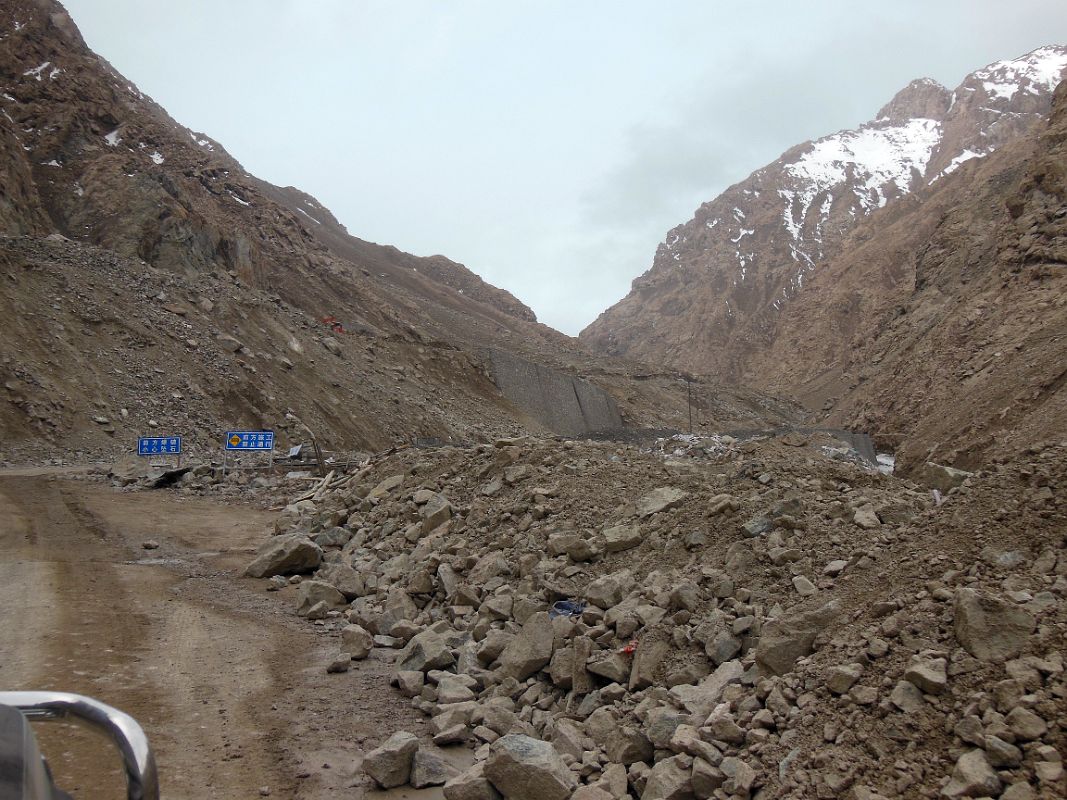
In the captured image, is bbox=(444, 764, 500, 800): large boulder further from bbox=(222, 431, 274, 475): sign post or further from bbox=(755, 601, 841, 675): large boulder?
bbox=(222, 431, 274, 475): sign post

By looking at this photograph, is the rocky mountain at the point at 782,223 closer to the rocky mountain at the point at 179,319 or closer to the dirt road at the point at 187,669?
the rocky mountain at the point at 179,319

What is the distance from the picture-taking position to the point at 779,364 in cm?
8594

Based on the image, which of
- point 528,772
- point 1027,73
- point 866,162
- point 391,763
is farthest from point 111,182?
point 1027,73

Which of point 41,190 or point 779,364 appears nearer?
point 41,190

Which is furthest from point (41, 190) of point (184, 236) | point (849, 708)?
point (849, 708)

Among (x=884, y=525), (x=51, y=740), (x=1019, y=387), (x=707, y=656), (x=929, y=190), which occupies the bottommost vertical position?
(x=51, y=740)

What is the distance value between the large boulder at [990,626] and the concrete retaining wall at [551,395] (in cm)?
4181

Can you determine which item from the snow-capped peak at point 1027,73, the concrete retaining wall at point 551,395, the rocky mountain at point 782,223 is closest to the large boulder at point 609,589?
the concrete retaining wall at point 551,395

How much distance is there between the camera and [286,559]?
990 centimetres

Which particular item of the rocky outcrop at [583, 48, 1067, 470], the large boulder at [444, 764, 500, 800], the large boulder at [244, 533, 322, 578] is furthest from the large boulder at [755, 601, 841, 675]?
the rocky outcrop at [583, 48, 1067, 470]

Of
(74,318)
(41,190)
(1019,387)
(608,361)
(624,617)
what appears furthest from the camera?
(608,361)

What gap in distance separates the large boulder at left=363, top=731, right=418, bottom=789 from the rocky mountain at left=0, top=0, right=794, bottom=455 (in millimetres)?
21419

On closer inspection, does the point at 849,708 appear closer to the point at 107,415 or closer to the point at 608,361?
the point at 107,415

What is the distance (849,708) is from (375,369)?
118ft
